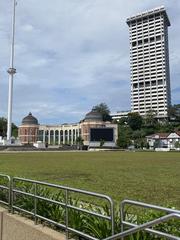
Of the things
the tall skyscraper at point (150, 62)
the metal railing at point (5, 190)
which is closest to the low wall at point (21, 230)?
the metal railing at point (5, 190)

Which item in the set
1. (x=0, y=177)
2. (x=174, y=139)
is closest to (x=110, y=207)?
(x=0, y=177)

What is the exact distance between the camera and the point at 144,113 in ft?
573

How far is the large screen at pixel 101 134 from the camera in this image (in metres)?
128

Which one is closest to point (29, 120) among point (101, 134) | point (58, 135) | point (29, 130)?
point (29, 130)

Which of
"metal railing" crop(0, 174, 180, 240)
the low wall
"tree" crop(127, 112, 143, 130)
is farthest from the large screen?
the low wall

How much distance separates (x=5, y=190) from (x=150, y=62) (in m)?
174

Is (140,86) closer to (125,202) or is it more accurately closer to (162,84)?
(162,84)

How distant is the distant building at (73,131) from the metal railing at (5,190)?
4612 inches

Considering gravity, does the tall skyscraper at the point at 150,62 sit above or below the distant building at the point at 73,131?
above

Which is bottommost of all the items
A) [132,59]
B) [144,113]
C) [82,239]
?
[82,239]

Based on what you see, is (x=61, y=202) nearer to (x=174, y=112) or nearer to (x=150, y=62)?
(x=174, y=112)

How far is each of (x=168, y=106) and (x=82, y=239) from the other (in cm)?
16313

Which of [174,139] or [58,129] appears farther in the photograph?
[58,129]

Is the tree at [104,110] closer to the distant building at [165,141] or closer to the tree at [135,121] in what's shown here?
the tree at [135,121]
